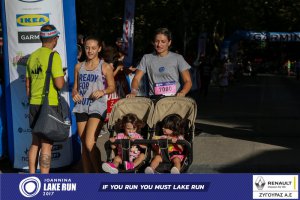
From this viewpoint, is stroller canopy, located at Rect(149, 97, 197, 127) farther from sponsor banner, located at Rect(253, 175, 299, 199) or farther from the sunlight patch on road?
the sunlight patch on road

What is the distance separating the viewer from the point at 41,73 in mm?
7910

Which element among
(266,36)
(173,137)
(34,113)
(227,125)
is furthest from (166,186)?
(266,36)

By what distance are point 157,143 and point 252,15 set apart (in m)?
47.7

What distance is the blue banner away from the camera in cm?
597

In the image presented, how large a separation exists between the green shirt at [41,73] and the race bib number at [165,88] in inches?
46.9

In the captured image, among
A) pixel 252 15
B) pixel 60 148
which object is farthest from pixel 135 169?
pixel 252 15

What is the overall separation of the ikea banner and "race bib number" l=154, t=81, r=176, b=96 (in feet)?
4.88

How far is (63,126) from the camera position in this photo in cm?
791

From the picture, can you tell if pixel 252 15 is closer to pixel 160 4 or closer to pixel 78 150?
pixel 160 4

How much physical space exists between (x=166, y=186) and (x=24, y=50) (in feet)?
12.3

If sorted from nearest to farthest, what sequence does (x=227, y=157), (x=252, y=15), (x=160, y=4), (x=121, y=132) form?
(x=121, y=132) → (x=227, y=157) → (x=160, y=4) → (x=252, y=15)

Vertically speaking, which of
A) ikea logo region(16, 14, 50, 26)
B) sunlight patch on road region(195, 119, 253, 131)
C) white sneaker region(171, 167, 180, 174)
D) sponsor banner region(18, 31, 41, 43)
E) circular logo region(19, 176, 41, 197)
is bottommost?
sunlight patch on road region(195, 119, 253, 131)

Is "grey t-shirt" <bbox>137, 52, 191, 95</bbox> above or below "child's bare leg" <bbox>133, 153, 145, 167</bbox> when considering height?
above

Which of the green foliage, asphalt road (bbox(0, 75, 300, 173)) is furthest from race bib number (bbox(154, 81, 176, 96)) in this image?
the green foliage
